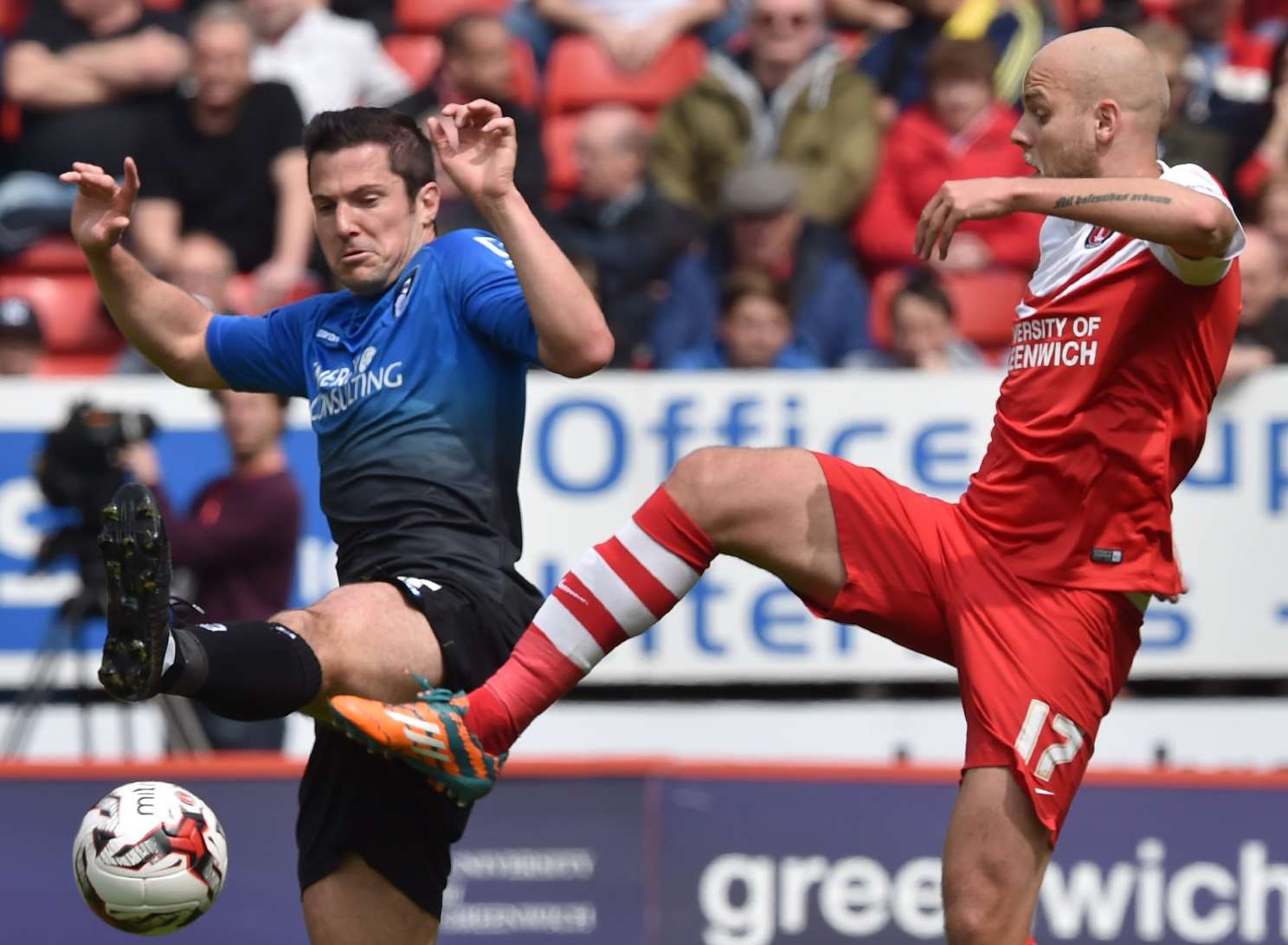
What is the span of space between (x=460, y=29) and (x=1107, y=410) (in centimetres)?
624

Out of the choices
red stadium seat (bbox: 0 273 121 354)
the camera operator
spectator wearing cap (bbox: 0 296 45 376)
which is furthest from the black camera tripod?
red stadium seat (bbox: 0 273 121 354)

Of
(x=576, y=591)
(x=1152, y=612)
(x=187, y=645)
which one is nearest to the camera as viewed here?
(x=187, y=645)

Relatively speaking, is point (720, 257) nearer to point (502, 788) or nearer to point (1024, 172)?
point (1024, 172)

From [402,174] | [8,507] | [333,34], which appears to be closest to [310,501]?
[8,507]

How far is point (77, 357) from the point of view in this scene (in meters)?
10.6

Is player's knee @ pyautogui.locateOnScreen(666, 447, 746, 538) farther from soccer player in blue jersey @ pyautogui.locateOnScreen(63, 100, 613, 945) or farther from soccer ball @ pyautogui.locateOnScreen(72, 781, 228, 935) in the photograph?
soccer ball @ pyautogui.locateOnScreen(72, 781, 228, 935)

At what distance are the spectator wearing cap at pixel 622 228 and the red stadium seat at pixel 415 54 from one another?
1.29m

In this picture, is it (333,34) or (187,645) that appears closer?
(187,645)

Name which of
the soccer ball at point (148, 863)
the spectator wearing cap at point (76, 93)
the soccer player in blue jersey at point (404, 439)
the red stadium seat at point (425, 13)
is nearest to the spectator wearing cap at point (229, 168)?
the spectator wearing cap at point (76, 93)

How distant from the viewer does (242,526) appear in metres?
8.75

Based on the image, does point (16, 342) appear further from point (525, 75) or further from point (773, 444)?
point (773, 444)

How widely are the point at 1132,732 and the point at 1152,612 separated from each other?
0.50m

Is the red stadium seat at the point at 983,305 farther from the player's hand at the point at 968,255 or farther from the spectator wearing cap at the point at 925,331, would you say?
the spectator wearing cap at the point at 925,331

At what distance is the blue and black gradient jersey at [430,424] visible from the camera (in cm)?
512
